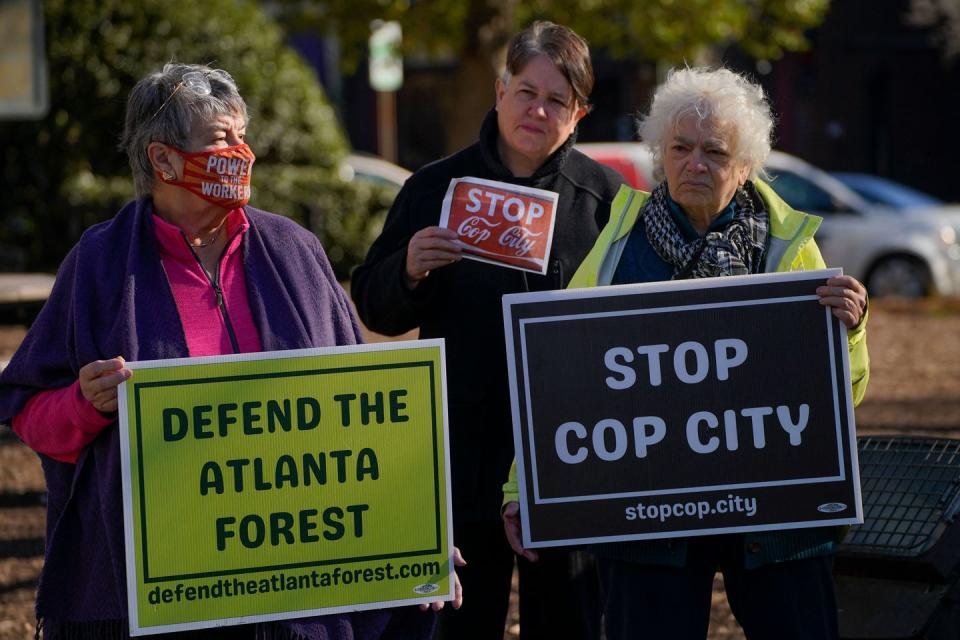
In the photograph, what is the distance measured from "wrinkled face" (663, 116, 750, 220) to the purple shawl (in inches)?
36.9

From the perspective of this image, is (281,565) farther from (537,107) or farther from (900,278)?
(900,278)

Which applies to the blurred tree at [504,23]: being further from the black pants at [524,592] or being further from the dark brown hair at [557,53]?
the black pants at [524,592]

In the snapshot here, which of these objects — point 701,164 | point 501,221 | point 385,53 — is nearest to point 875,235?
point 385,53

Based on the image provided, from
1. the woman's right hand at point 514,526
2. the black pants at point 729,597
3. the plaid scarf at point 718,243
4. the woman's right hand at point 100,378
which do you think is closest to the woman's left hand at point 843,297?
the plaid scarf at point 718,243

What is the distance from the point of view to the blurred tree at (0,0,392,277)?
14188mm

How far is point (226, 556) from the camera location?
312cm

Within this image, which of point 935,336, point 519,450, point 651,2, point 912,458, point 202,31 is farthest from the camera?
point 651,2

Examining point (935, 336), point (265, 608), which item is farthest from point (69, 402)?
point (935, 336)

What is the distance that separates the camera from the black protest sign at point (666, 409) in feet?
11.1

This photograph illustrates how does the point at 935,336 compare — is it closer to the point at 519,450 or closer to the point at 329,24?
the point at 329,24

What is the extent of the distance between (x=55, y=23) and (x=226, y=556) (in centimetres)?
1197

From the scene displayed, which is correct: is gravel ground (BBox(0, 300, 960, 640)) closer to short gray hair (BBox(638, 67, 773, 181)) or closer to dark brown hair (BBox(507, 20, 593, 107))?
dark brown hair (BBox(507, 20, 593, 107))

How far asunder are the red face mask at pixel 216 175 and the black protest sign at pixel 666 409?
2.27 feet

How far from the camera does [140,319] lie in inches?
122
